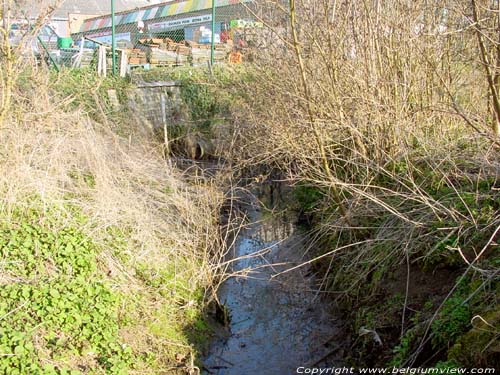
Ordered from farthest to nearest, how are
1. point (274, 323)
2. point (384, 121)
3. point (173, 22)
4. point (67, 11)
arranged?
point (67, 11) → point (173, 22) → point (384, 121) → point (274, 323)

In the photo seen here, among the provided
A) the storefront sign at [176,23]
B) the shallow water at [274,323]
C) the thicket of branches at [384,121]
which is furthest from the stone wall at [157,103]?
the shallow water at [274,323]

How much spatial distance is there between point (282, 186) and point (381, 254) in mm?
5548

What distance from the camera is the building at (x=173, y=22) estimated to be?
14992 mm

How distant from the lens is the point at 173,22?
72.9 ft

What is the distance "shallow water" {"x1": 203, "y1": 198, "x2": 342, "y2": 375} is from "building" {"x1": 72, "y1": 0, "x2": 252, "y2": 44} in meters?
7.09

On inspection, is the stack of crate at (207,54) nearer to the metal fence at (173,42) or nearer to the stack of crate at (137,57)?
the metal fence at (173,42)

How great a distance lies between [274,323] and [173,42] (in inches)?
496

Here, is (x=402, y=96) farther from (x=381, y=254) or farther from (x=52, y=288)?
(x=52, y=288)

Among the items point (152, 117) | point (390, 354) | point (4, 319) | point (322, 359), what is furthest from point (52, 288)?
point (152, 117)

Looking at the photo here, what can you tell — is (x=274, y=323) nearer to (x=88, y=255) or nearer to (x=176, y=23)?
(x=88, y=255)

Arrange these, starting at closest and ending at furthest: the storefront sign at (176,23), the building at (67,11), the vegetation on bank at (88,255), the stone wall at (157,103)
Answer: the vegetation on bank at (88,255), the building at (67,11), the stone wall at (157,103), the storefront sign at (176,23)

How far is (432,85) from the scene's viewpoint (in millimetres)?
7055

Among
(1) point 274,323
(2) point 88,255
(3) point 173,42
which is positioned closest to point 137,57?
(3) point 173,42

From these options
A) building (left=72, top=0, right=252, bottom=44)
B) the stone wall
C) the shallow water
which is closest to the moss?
the shallow water
